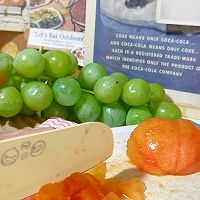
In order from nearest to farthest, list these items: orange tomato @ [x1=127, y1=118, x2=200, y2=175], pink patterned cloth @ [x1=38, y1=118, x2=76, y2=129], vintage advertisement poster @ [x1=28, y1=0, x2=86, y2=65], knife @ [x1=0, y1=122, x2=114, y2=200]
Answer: knife @ [x1=0, y1=122, x2=114, y2=200]
orange tomato @ [x1=127, y1=118, x2=200, y2=175]
pink patterned cloth @ [x1=38, y1=118, x2=76, y2=129]
vintage advertisement poster @ [x1=28, y1=0, x2=86, y2=65]

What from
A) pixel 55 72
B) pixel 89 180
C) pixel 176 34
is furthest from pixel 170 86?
pixel 89 180

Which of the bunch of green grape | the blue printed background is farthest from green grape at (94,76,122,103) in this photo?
the blue printed background

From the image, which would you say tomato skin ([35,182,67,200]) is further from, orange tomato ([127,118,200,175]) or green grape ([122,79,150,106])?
green grape ([122,79,150,106])

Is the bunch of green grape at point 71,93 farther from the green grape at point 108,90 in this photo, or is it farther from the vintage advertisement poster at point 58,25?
the vintage advertisement poster at point 58,25

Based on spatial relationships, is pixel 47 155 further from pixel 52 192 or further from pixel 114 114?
pixel 114 114

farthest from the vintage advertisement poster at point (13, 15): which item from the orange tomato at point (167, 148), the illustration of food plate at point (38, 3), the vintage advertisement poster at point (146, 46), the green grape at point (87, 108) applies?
the orange tomato at point (167, 148)

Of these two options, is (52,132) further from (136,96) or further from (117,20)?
(117,20)

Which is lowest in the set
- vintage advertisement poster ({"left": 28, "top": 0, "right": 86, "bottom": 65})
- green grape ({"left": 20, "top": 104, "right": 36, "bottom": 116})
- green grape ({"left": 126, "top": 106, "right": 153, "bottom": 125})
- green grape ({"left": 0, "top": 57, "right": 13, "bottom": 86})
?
green grape ({"left": 20, "top": 104, "right": 36, "bottom": 116})
